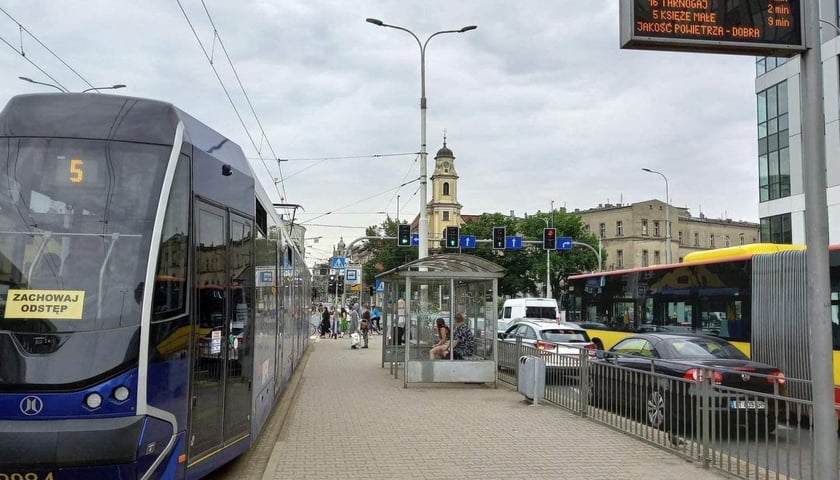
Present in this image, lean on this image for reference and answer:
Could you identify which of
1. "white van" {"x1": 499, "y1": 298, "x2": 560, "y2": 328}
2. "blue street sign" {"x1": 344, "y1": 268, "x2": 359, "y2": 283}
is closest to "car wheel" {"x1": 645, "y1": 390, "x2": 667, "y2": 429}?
"white van" {"x1": 499, "y1": 298, "x2": 560, "y2": 328}

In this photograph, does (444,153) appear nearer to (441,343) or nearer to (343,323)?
(343,323)

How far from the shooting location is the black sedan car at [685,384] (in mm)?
7742

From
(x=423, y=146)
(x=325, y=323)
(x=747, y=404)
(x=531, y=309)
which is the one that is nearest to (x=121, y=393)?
(x=747, y=404)

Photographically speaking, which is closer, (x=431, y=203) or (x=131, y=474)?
(x=131, y=474)

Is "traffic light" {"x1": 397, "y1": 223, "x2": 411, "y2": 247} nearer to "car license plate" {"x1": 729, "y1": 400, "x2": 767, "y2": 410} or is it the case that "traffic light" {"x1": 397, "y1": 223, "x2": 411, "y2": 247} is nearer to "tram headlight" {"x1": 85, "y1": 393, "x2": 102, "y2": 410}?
"car license plate" {"x1": 729, "y1": 400, "x2": 767, "y2": 410}

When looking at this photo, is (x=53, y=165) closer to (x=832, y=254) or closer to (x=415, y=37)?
(x=832, y=254)

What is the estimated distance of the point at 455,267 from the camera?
16.0 metres

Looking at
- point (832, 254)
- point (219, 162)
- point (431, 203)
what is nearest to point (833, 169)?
point (832, 254)

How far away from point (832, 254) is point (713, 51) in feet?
25.1

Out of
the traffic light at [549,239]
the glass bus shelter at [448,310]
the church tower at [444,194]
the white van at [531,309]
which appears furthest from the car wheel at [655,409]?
the church tower at [444,194]

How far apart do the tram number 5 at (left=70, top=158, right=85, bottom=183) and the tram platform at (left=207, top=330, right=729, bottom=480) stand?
135 inches

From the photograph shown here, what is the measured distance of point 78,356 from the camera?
207 inches

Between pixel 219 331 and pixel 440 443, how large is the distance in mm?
3696

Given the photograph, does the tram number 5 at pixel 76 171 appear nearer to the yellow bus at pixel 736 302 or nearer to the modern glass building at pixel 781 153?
the yellow bus at pixel 736 302
